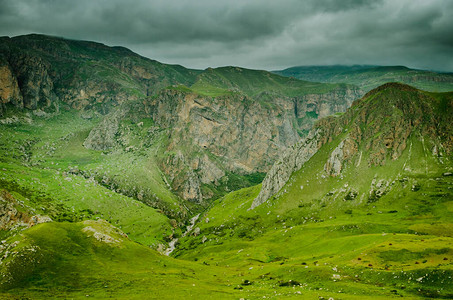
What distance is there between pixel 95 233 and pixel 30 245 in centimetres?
2462

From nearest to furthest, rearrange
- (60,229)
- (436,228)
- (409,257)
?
Answer: (409,257), (60,229), (436,228)

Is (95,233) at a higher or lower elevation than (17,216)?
higher

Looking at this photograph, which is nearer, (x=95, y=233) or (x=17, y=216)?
(x=95, y=233)

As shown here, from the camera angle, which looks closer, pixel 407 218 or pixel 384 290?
pixel 384 290

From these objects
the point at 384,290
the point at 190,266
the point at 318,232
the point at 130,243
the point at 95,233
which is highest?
the point at 384,290

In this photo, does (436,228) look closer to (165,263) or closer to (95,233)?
(165,263)

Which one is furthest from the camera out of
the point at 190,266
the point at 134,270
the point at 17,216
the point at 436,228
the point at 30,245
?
the point at 17,216

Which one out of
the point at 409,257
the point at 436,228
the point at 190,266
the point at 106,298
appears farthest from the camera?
the point at 436,228

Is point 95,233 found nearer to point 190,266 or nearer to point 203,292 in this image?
point 190,266

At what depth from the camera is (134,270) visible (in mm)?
89250

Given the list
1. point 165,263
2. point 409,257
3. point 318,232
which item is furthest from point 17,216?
point 409,257

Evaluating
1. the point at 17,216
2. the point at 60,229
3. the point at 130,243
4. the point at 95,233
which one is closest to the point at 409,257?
the point at 130,243

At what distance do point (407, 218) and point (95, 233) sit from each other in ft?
595

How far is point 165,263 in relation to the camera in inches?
4065
